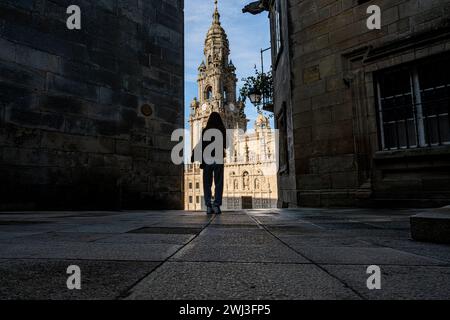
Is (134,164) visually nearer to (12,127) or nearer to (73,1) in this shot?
(12,127)

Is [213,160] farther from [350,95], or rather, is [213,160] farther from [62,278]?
[62,278]

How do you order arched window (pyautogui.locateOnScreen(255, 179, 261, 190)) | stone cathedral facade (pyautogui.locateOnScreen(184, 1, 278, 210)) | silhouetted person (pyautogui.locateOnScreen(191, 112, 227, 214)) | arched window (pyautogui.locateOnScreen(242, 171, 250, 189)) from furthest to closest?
stone cathedral facade (pyautogui.locateOnScreen(184, 1, 278, 210)) < arched window (pyautogui.locateOnScreen(242, 171, 250, 189)) < arched window (pyautogui.locateOnScreen(255, 179, 261, 190)) < silhouetted person (pyautogui.locateOnScreen(191, 112, 227, 214))

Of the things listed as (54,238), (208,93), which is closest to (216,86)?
(208,93)

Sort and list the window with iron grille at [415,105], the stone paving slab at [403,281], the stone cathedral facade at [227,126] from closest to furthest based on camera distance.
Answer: the stone paving slab at [403,281], the window with iron grille at [415,105], the stone cathedral facade at [227,126]

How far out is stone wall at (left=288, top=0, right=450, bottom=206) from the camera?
5.43 metres

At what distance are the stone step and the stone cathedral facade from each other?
4609 centimetres

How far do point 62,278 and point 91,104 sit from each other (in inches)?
Result: 215

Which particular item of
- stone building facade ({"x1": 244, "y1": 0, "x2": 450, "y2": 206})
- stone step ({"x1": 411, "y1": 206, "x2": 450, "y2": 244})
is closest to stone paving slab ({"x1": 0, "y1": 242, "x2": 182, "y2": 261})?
stone step ({"x1": 411, "y1": 206, "x2": 450, "y2": 244})

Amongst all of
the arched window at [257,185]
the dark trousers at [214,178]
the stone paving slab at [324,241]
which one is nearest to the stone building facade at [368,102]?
the dark trousers at [214,178]

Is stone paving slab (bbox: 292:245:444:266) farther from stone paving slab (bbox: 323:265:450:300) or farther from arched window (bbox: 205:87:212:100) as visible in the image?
arched window (bbox: 205:87:212:100)

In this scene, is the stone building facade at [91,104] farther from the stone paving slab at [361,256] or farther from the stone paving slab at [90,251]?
the stone paving slab at [361,256]

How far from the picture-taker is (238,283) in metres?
0.97

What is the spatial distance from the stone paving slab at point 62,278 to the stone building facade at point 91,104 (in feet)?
15.0

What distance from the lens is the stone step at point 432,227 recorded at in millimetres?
1875
